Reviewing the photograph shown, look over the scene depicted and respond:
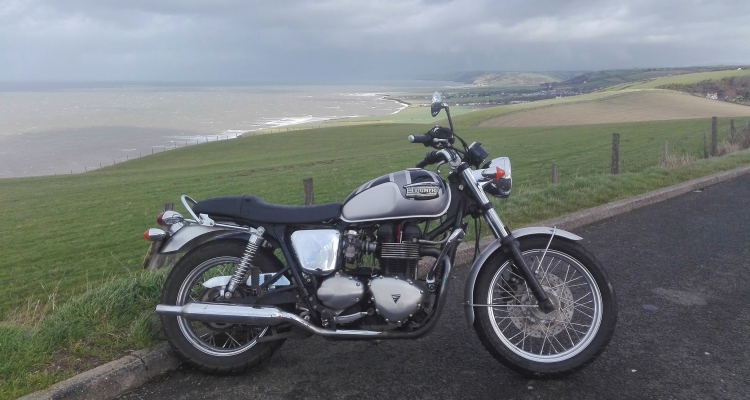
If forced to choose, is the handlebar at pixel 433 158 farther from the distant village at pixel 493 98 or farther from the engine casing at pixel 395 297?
the distant village at pixel 493 98

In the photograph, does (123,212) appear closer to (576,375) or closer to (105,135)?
(576,375)

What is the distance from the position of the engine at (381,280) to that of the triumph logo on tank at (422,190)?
0.20m

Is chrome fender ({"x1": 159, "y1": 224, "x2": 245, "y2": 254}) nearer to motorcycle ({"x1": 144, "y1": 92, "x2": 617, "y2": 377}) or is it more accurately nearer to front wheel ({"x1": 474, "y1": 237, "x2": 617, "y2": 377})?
motorcycle ({"x1": 144, "y1": 92, "x2": 617, "y2": 377})

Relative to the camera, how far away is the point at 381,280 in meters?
3.61

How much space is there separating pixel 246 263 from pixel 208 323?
0.44 m

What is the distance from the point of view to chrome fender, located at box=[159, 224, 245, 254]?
379 centimetres

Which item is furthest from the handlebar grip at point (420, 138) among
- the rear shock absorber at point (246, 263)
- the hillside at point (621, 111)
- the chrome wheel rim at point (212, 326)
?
the hillside at point (621, 111)

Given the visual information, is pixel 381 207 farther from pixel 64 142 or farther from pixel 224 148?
pixel 64 142

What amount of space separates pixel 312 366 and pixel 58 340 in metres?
1.63

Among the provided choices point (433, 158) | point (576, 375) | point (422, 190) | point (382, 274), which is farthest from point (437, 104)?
point (576, 375)

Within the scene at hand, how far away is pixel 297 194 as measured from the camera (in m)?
21.2

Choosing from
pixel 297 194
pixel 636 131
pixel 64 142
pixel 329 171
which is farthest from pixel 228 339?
pixel 64 142

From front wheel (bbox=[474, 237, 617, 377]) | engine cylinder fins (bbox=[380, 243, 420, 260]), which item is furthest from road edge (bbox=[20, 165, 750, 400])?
front wheel (bbox=[474, 237, 617, 377])

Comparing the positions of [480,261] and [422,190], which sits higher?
[422,190]
